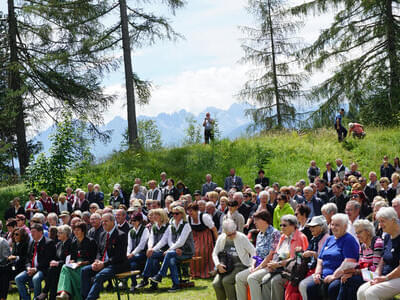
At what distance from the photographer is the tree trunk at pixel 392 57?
24781 mm

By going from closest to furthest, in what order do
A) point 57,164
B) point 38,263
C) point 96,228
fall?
point 38,263 < point 96,228 < point 57,164

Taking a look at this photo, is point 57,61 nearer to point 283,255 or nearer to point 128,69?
point 128,69

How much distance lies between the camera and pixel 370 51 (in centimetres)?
2577

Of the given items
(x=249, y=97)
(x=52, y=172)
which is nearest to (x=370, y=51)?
(x=249, y=97)

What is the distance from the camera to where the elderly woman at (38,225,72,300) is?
8.48 metres

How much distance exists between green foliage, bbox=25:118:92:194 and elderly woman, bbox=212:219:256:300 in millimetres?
11299

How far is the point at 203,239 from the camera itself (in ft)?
32.9

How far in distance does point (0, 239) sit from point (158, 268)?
3154mm

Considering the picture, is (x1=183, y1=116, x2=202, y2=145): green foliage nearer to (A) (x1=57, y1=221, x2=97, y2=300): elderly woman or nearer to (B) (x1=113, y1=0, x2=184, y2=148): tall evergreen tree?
(B) (x1=113, y1=0, x2=184, y2=148): tall evergreen tree

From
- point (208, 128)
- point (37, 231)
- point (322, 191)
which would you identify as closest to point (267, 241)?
point (37, 231)

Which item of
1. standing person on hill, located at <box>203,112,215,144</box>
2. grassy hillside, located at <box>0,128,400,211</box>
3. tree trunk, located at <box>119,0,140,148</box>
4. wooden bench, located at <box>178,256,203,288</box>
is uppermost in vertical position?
tree trunk, located at <box>119,0,140,148</box>

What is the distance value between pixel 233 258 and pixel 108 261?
222cm

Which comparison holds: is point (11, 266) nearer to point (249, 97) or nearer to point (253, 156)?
point (253, 156)

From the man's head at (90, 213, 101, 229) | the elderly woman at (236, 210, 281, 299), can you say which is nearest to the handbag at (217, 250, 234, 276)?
the elderly woman at (236, 210, 281, 299)
